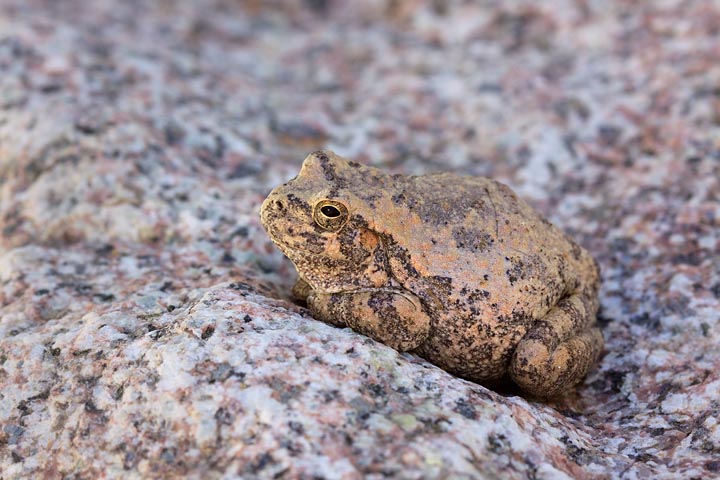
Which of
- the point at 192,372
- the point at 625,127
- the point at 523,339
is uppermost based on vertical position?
the point at 625,127

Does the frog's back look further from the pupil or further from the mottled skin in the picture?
the pupil

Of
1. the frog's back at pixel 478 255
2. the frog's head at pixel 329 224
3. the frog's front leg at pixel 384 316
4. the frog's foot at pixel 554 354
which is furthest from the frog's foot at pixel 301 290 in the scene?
the frog's foot at pixel 554 354

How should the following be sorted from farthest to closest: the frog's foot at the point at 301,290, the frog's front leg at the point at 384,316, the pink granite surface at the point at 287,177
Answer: the frog's foot at the point at 301,290, the frog's front leg at the point at 384,316, the pink granite surface at the point at 287,177

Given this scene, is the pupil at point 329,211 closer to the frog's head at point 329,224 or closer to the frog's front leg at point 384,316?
the frog's head at point 329,224

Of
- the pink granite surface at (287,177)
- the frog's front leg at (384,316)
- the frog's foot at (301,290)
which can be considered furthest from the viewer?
the frog's foot at (301,290)

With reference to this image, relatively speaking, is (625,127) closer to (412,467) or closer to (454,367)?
(454,367)

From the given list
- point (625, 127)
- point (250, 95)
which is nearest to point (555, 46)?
point (625, 127)

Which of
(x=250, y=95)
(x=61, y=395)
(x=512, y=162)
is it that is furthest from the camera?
(x=250, y=95)
